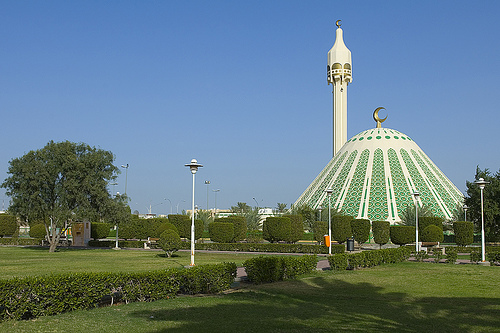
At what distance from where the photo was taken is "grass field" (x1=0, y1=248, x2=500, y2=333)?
9.11m

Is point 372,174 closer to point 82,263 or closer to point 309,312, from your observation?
point 82,263

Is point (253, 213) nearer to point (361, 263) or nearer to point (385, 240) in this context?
point (385, 240)

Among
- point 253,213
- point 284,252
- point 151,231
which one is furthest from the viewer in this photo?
point 253,213

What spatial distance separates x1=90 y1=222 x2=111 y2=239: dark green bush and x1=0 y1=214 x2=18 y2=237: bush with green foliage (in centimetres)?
857

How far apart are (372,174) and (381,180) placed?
2.02m

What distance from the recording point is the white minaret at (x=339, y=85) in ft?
253

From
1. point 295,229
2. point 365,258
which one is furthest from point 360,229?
point 365,258

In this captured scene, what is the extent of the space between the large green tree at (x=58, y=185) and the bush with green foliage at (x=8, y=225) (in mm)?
20860

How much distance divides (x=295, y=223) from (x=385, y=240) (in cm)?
785

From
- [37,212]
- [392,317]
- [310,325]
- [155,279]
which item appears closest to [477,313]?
[392,317]

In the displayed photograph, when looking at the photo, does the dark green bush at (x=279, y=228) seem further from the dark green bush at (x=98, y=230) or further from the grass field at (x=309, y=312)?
the grass field at (x=309, y=312)

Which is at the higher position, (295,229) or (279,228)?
(279,228)

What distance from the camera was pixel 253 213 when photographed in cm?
5741

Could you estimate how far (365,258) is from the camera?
878 inches
